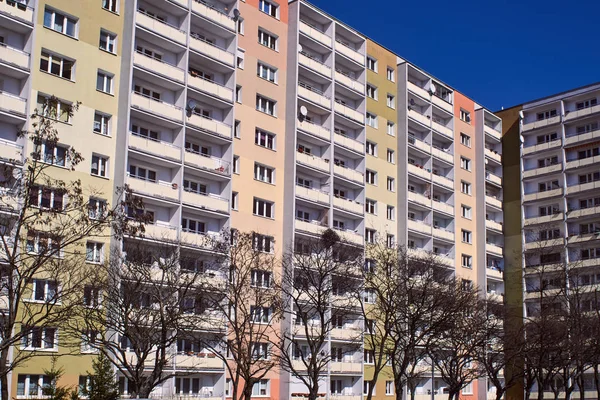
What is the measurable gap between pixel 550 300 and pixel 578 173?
21671mm

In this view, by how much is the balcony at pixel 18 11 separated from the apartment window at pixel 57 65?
96.3 inches

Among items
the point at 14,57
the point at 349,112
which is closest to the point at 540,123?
the point at 349,112

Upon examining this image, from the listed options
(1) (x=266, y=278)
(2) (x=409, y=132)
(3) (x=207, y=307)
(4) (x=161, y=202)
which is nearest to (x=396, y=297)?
(1) (x=266, y=278)

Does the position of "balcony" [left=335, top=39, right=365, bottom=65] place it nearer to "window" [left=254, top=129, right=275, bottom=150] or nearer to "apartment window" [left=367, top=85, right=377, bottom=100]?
"apartment window" [left=367, top=85, right=377, bottom=100]

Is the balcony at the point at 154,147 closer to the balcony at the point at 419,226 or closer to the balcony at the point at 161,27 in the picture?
the balcony at the point at 161,27

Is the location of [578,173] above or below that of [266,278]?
above

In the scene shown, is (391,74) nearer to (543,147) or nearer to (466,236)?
(466,236)

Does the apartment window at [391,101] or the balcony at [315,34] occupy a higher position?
the balcony at [315,34]

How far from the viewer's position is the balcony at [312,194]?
67188mm

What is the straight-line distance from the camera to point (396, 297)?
57406 mm

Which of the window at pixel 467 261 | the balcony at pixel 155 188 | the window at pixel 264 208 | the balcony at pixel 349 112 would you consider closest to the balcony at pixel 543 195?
the window at pixel 467 261

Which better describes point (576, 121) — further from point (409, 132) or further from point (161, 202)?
point (161, 202)

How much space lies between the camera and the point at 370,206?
3022 inches

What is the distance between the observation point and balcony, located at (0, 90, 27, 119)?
47.9 metres
